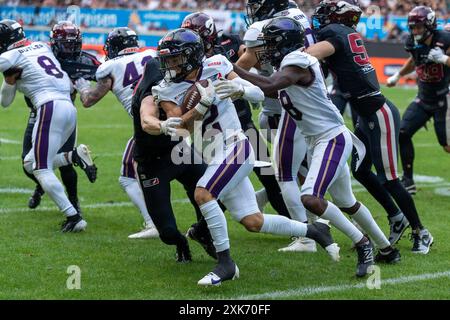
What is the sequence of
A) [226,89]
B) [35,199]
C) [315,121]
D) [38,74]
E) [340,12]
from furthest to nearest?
[35,199] < [38,74] < [340,12] < [315,121] < [226,89]

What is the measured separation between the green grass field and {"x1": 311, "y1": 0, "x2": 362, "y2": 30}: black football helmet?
174cm

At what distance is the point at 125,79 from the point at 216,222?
2.17m

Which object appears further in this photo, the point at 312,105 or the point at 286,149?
the point at 286,149

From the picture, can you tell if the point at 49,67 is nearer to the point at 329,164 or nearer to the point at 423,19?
the point at 329,164

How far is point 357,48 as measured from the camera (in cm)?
614

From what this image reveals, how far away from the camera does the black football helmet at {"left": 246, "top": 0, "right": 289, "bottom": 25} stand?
22.4ft

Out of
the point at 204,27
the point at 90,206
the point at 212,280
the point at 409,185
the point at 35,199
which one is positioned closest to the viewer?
the point at 212,280

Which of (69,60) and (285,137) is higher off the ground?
(69,60)

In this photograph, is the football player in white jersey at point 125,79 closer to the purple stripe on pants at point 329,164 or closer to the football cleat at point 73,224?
the football cleat at point 73,224

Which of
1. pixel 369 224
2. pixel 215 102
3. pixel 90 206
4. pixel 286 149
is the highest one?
pixel 215 102

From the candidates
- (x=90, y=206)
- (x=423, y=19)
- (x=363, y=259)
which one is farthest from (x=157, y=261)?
(x=423, y=19)

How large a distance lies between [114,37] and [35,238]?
70.2 inches
